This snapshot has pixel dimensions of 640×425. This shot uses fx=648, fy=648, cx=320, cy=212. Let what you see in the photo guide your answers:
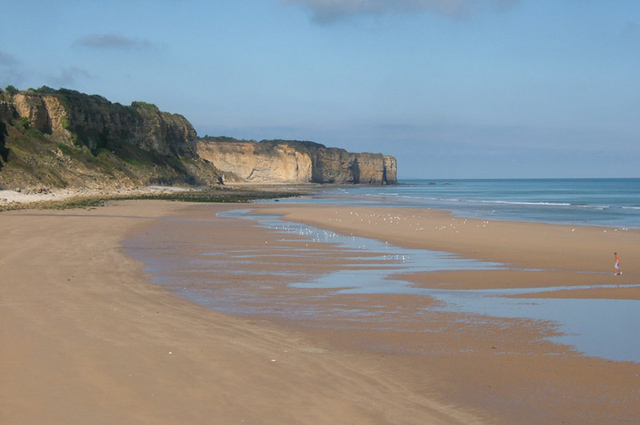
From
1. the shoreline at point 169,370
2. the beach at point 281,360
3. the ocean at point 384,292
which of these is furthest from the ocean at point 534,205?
the shoreline at point 169,370

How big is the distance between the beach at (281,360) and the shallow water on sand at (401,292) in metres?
0.32

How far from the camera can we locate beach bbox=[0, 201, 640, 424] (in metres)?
5.44

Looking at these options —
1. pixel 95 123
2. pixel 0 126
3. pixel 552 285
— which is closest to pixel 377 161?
pixel 95 123

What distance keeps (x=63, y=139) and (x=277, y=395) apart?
65.6 meters

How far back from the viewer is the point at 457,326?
8.86 m

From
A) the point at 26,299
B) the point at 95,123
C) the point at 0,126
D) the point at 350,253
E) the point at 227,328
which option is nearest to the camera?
the point at 227,328

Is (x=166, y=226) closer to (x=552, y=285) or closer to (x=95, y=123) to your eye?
(x=552, y=285)

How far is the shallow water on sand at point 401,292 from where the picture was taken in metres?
8.50

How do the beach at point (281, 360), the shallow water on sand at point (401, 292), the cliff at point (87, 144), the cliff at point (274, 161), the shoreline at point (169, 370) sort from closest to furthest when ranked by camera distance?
the shoreline at point (169, 370), the beach at point (281, 360), the shallow water on sand at point (401, 292), the cliff at point (87, 144), the cliff at point (274, 161)

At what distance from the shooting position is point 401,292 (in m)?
11.5

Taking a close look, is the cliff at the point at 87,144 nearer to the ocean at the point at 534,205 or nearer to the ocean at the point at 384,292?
the ocean at the point at 534,205

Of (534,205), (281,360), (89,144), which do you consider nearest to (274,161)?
(89,144)

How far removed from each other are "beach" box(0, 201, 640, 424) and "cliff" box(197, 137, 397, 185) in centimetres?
13209

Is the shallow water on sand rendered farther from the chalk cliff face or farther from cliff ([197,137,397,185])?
the chalk cliff face
